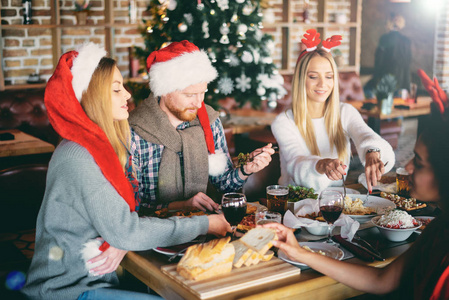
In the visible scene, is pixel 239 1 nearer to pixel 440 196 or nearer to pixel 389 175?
pixel 389 175

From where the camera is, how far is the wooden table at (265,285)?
54.6 inches

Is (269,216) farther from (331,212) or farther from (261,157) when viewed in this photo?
(261,157)

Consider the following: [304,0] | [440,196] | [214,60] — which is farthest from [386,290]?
[304,0]

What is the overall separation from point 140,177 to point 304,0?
16.4 feet

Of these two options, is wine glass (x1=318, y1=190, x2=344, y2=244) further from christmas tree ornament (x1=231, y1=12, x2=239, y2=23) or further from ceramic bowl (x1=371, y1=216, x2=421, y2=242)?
christmas tree ornament (x1=231, y1=12, x2=239, y2=23)

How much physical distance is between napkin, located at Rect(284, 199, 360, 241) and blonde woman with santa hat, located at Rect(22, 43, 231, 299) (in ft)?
0.78

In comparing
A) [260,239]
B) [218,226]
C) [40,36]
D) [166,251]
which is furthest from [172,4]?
[260,239]

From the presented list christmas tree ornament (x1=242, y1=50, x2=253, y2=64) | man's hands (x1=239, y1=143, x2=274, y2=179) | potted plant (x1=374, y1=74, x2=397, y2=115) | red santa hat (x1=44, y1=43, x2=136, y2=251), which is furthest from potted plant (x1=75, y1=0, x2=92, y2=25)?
red santa hat (x1=44, y1=43, x2=136, y2=251)

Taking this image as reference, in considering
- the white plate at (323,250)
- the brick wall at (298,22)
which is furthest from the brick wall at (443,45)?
the white plate at (323,250)

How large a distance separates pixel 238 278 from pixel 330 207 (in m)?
0.45

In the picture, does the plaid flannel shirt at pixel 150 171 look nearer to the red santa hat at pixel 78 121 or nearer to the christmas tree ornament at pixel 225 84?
the red santa hat at pixel 78 121

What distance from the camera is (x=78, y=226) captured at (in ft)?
5.52

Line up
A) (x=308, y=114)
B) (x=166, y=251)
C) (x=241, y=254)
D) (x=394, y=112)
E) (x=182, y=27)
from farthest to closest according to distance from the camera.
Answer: (x=394, y=112) < (x=182, y=27) < (x=308, y=114) < (x=166, y=251) < (x=241, y=254)

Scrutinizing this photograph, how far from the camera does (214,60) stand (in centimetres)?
458
